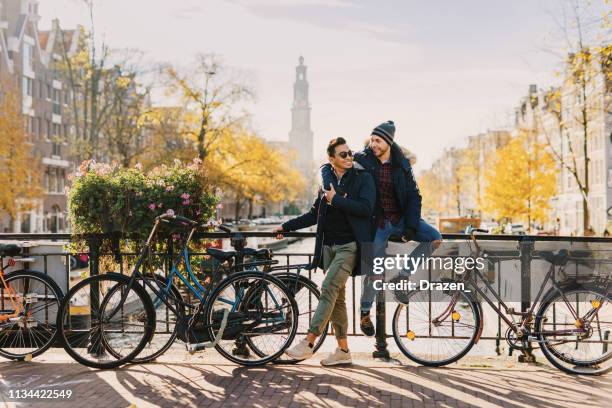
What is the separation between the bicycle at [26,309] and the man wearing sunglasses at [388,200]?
10.2 ft

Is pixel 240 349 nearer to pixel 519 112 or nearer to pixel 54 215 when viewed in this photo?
pixel 54 215

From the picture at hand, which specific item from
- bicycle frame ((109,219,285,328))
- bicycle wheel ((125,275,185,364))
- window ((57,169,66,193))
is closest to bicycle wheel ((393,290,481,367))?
bicycle frame ((109,219,285,328))

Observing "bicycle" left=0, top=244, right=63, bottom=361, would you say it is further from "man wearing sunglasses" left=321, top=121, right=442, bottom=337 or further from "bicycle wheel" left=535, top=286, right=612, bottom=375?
"bicycle wheel" left=535, top=286, right=612, bottom=375

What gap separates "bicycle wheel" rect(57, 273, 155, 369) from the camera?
757 cm

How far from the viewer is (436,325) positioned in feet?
25.2

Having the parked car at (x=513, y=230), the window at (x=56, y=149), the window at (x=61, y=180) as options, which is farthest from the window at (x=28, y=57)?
the parked car at (x=513, y=230)

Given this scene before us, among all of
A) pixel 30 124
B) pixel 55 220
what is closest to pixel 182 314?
pixel 30 124

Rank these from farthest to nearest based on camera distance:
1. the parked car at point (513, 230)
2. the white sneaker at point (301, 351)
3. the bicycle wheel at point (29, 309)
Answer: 1. the parked car at point (513, 230)
2. the bicycle wheel at point (29, 309)
3. the white sneaker at point (301, 351)

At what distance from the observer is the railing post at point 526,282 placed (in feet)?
25.3

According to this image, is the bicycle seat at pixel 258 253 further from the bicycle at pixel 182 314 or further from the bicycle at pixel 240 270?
the bicycle at pixel 182 314

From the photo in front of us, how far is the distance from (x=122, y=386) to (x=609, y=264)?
14.9ft

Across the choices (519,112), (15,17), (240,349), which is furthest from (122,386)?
(519,112)

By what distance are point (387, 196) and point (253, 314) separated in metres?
1.66

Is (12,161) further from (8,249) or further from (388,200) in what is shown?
(388,200)
